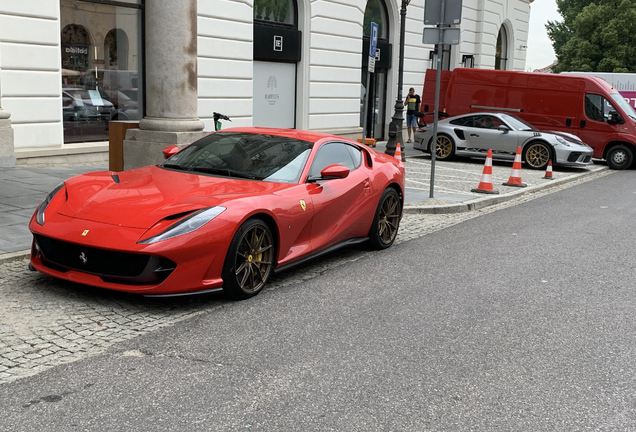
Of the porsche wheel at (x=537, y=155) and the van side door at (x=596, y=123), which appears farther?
the van side door at (x=596, y=123)

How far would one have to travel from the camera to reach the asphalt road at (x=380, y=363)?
12.1 feet

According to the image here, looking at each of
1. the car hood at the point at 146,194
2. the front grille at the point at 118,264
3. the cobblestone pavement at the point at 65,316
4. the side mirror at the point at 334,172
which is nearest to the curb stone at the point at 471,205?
the side mirror at the point at 334,172

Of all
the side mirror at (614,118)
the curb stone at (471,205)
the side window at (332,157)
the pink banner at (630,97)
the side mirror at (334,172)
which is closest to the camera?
the side mirror at (334,172)

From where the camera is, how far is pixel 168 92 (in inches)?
448

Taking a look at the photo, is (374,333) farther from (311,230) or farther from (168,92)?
(168,92)

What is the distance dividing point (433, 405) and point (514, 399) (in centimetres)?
48

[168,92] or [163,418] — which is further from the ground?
[168,92]

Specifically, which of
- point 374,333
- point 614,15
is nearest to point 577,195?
point 374,333

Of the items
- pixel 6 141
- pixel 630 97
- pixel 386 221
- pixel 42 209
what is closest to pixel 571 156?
pixel 386 221

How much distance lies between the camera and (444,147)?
1903cm

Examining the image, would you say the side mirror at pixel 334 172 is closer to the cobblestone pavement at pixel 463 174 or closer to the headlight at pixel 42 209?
the headlight at pixel 42 209

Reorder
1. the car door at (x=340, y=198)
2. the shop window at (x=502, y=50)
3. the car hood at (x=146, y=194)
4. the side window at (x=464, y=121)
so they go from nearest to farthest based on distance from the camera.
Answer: the car hood at (x=146, y=194) → the car door at (x=340, y=198) → the side window at (x=464, y=121) → the shop window at (x=502, y=50)

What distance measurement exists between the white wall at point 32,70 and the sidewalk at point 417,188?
875 millimetres

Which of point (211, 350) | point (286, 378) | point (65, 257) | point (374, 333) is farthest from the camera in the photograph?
point (65, 257)
